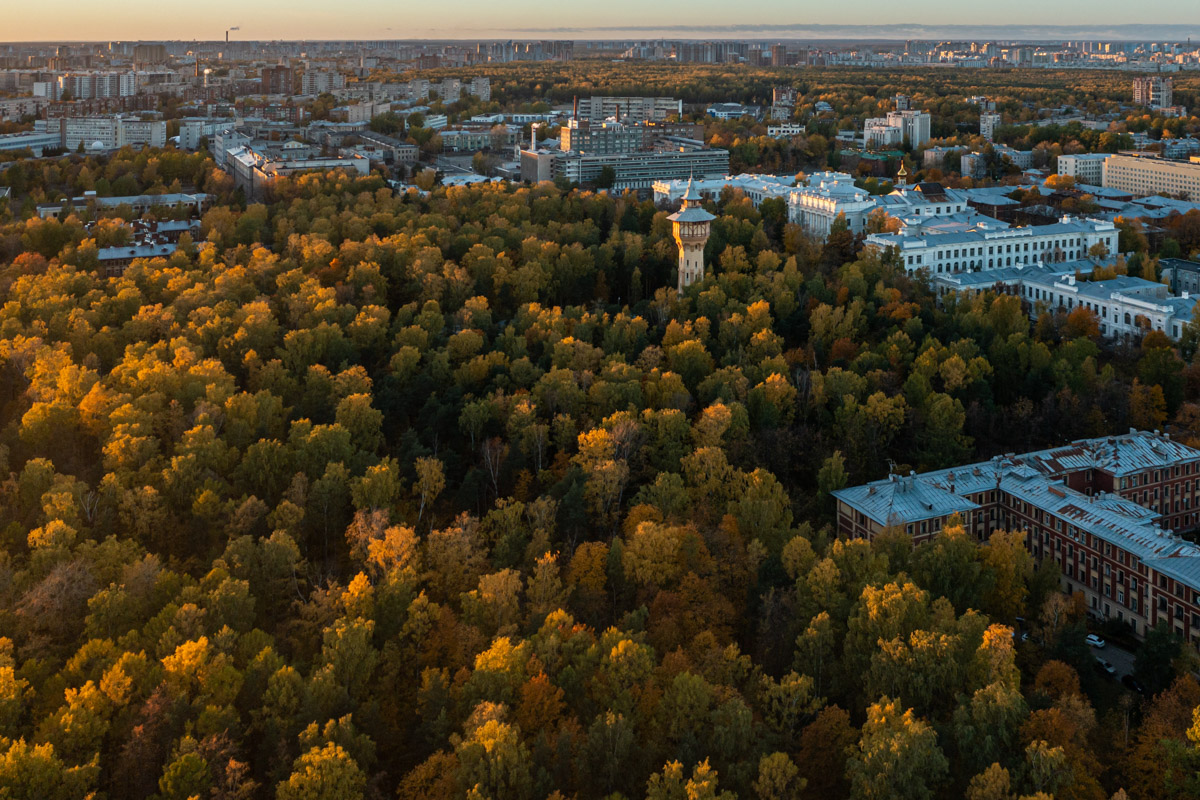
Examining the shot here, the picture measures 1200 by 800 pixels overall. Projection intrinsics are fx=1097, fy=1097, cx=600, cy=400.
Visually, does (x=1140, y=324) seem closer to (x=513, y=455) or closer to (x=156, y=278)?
(x=513, y=455)

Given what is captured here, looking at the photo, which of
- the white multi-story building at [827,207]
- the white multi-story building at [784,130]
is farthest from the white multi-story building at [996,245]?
the white multi-story building at [784,130]

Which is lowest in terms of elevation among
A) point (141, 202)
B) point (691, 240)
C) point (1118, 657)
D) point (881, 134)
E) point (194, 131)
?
point (1118, 657)

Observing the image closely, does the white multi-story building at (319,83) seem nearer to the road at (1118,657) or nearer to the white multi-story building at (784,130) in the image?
the white multi-story building at (784,130)

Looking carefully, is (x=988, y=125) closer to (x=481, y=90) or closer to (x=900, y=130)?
(x=900, y=130)

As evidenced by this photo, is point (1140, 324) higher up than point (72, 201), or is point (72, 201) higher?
point (72, 201)

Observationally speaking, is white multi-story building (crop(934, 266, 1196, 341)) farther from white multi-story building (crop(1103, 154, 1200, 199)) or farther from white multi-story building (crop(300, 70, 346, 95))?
white multi-story building (crop(300, 70, 346, 95))

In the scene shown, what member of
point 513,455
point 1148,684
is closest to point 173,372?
point 513,455

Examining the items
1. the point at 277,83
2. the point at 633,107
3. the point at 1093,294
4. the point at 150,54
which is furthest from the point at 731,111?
the point at 150,54

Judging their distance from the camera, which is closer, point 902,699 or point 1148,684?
point 902,699
